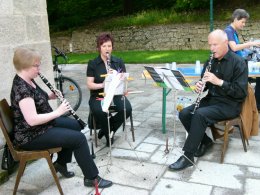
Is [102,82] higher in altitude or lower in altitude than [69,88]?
higher

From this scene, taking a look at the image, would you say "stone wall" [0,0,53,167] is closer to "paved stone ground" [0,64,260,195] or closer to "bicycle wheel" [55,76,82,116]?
"paved stone ground" [0,64,260,195]

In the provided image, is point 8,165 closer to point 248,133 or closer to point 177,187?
point 177,187

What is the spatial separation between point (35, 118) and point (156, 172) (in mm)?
1409

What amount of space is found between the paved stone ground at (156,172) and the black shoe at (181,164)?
0.05 metres

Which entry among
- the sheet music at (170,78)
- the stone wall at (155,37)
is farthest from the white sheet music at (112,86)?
the stone wall at (155,37)

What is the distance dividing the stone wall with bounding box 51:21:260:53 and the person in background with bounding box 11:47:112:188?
42.6ft

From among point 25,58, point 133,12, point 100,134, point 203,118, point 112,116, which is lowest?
point 100,134

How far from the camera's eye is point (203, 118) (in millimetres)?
3641

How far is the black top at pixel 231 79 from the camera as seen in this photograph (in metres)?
3.67

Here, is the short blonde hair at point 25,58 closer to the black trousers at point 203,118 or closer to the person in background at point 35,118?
the person in background at point 35,118

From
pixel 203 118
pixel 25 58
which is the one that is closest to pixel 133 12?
pixel 203 118

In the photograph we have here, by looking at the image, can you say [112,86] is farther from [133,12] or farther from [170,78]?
[133,12]

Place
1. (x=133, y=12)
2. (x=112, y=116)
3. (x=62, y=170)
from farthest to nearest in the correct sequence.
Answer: (x=133, y=12), (x=112, y=116), (x=62, y=170)

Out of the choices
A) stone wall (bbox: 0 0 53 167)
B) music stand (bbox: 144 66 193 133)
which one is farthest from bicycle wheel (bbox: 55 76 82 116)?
music stand (bbox: 144 66 193 133)
